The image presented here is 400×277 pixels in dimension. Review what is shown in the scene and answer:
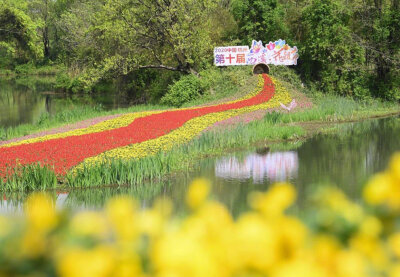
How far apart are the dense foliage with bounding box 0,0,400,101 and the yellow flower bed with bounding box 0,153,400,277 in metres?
18.8

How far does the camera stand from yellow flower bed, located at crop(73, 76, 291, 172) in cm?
981

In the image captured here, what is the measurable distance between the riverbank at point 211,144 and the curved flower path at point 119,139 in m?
0.36

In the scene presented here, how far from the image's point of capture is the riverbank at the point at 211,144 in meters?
8.52

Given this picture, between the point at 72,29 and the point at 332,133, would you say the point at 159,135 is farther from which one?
the point at 72,29

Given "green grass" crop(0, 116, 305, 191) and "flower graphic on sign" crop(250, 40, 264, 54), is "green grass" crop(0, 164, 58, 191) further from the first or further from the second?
"flower graphic on sign" crop(250, 40, 264, 54)

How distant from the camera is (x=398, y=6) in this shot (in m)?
19.8

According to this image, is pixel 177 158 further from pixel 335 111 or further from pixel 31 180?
pixel 335 111

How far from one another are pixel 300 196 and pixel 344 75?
521 inches

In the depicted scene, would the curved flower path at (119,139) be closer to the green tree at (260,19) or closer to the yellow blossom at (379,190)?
the green tree at (260,19)

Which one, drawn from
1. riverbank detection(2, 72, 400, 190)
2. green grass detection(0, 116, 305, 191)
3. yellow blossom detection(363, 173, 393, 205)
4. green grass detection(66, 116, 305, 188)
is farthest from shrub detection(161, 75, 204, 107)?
yellow blossom detection(363, 173, 393, 205)

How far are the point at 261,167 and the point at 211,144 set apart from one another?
1854 millimetres

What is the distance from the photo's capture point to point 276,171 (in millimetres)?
9562

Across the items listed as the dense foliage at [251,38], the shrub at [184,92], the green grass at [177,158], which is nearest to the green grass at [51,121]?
the shrub at [184,92]

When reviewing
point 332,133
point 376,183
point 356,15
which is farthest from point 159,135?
point 356,15
